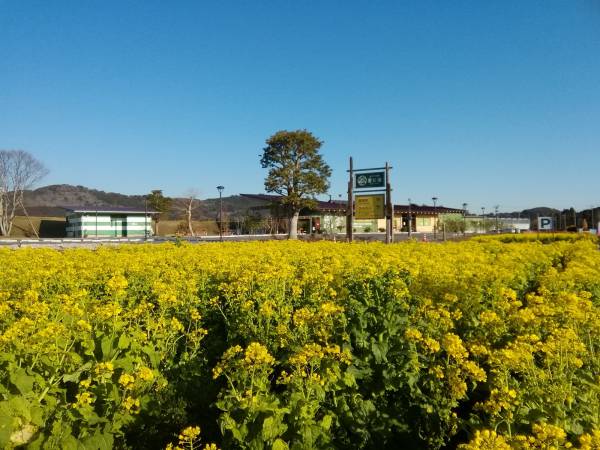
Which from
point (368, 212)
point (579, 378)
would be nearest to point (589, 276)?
point (579, 378)

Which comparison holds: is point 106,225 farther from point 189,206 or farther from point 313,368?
point 313,368

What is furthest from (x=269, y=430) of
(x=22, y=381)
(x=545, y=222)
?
(x=545, y=222)

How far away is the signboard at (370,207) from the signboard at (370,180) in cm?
49

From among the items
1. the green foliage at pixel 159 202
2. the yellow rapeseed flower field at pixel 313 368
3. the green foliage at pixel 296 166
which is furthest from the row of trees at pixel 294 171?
the yellow rapeseed flower field at pixel 313 368

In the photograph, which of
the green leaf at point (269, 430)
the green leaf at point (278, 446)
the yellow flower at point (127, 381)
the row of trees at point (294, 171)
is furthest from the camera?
the row of trees at point (294, 171)

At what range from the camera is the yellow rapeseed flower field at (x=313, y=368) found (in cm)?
231

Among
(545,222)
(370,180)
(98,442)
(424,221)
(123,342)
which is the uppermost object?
(370,180)

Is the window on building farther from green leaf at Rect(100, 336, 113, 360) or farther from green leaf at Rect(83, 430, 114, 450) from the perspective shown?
green leaf at Rect(83, 430, 114, 450)

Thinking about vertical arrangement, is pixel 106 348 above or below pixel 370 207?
below

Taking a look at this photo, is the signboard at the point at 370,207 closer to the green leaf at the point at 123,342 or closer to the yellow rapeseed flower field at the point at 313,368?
the yellow rapeseed flower field at the point at 313,368

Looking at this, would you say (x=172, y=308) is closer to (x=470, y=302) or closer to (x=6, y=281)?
(x=6, y=281)

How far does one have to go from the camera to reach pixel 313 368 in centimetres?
285

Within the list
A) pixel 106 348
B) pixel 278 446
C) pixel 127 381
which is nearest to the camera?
pixel 278 446

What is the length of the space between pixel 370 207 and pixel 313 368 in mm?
15915
